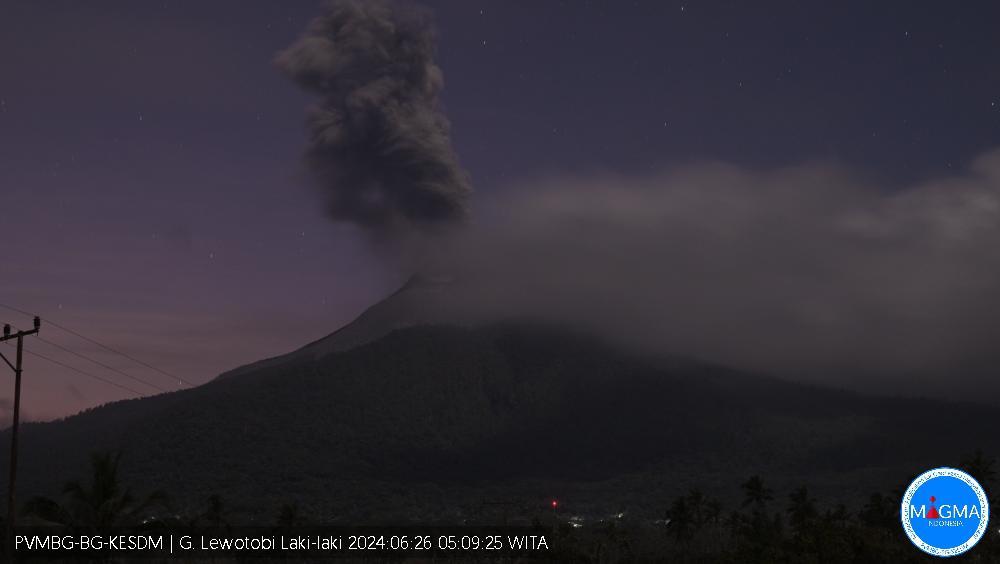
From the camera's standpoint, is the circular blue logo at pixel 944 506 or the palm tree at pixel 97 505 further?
the palm tree at pixel 97 505

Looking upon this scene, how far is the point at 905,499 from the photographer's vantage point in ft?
106

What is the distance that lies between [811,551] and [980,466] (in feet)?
234

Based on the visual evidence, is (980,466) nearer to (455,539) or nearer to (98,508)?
(455,539)

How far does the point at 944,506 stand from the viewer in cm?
3186

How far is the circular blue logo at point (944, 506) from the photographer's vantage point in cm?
3153

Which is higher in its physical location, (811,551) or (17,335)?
(17,335)

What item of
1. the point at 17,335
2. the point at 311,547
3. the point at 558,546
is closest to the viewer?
the point at 17,335

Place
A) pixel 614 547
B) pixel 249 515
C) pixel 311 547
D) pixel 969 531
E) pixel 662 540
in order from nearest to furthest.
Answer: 1. pixel 969 531
2. pixel 311 547
3. pixel 614 547
4. pixel 662 540
5. pixel 249 515

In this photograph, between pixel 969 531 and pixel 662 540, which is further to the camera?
pixel 662 540

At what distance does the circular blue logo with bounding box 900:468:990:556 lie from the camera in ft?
103

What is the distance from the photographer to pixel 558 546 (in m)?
71.2

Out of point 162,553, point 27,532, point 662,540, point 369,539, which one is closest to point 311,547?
point 369,539

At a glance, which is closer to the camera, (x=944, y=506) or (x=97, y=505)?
(x=944, y=506)

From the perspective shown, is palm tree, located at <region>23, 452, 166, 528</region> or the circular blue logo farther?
palm tree, located at <region>23, 452, 166, 528</region>
